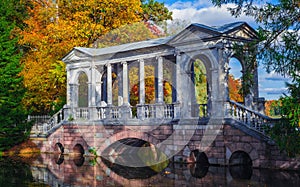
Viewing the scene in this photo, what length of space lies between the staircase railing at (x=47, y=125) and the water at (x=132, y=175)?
12.9 feet

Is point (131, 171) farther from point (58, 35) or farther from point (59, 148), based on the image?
point (58, 35)

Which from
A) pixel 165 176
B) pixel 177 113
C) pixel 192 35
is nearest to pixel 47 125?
pixel 177 113

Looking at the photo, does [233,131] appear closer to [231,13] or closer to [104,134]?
[231,13]

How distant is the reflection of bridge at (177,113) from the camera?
14984mm

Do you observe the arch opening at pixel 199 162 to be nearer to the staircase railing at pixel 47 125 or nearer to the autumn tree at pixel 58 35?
the staircase railing at pixel 47 125

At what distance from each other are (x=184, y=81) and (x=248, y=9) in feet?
20.2

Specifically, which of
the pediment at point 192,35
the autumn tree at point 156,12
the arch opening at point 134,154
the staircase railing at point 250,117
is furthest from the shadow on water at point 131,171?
the autumn tree at point 156,12

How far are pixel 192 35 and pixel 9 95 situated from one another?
1128cm

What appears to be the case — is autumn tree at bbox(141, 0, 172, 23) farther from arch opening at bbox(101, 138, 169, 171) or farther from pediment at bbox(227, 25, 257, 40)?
pediment at bbox(227, 25, 257, 40)

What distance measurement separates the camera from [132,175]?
1558 centimetres

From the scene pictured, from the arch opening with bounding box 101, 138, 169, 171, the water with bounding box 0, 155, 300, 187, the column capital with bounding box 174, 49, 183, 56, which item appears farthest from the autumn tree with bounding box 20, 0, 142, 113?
the column capital with bounding box 174, 49, 183, 56

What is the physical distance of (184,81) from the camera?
16.9m

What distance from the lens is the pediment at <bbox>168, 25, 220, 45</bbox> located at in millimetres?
15890

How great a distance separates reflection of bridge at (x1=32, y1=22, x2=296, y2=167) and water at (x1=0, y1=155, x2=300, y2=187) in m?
0.74
